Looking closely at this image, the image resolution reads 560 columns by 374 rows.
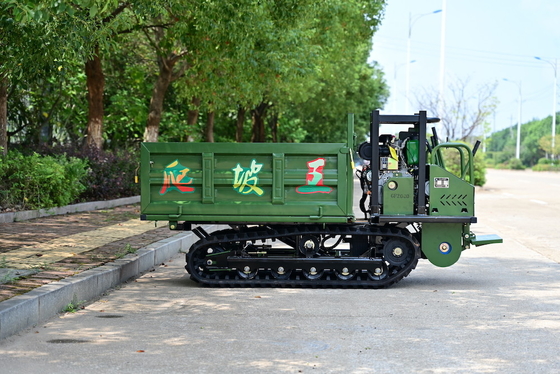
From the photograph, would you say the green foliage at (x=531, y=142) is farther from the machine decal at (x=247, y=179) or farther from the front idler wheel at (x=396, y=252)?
the machine decal at (x=247, y=179)

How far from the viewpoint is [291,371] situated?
18.1 feet

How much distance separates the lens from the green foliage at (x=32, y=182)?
620 inches

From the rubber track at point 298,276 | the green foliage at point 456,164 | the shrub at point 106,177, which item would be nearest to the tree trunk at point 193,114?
the shrub at point 106,177

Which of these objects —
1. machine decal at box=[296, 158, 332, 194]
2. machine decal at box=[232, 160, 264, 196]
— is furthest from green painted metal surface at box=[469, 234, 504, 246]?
machine decal at box=[232, 160, 264, 196]

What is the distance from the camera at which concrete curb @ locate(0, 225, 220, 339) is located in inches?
260

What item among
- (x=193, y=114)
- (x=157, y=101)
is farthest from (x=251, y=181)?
(x=193, y=114)

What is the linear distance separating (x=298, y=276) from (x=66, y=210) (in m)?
9.02

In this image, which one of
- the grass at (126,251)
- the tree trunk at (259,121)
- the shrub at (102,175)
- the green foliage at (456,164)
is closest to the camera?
the grass at (126,251)

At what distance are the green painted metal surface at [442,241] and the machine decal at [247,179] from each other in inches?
82.0

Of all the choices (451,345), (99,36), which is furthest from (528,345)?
(99,36)

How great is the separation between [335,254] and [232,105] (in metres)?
20.8

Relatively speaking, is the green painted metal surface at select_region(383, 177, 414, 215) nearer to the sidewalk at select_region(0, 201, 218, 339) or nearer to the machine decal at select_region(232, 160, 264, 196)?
the machine decal at select_region(232, 160, 264, 196)

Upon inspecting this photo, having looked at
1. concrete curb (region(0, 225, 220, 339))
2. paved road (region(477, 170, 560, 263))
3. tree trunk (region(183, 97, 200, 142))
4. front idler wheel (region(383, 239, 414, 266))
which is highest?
tree trunk (region(183, 97, 200, 142))

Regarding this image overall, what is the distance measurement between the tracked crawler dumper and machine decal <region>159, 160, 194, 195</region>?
0.01 m
